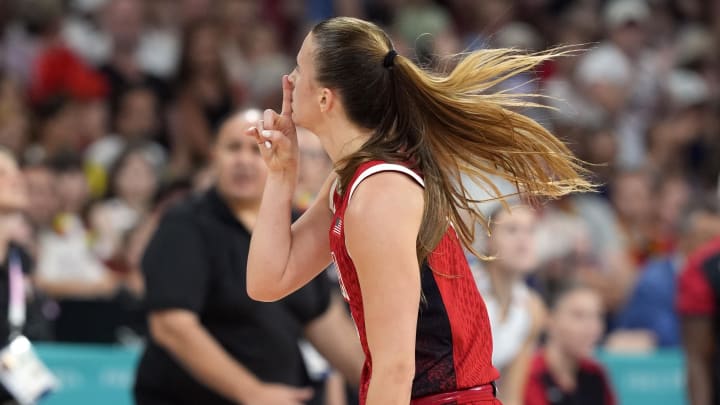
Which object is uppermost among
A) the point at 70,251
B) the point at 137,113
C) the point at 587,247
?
the point at 137,113

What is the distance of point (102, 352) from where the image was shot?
7242 mm

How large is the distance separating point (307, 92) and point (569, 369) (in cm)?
404

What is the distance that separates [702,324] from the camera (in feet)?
20.2

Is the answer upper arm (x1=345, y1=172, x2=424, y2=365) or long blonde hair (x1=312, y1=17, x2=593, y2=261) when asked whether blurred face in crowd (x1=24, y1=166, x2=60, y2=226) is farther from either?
upper arm (x1=345, y1=172, x2=424, y2=365)

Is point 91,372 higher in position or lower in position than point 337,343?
lower

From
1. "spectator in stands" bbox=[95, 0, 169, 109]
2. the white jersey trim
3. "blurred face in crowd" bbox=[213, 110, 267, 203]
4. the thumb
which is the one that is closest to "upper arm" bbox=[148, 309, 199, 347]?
"blurred face in crowd" bbox=[213, 110, 267, 203]

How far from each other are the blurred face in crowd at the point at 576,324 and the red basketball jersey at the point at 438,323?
3.62m

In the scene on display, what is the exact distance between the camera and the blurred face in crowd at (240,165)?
5477mm

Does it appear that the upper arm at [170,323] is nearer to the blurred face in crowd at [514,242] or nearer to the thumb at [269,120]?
the thumb at [269,120]

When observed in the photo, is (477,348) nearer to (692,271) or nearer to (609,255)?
(692,271)

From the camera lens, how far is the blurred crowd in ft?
25.9

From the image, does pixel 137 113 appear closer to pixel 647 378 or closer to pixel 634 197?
pixel 634 197

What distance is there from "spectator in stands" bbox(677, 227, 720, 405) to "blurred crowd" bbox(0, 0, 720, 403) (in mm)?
759

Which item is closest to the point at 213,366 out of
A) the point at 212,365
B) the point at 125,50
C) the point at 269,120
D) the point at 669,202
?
the point at 212,365
